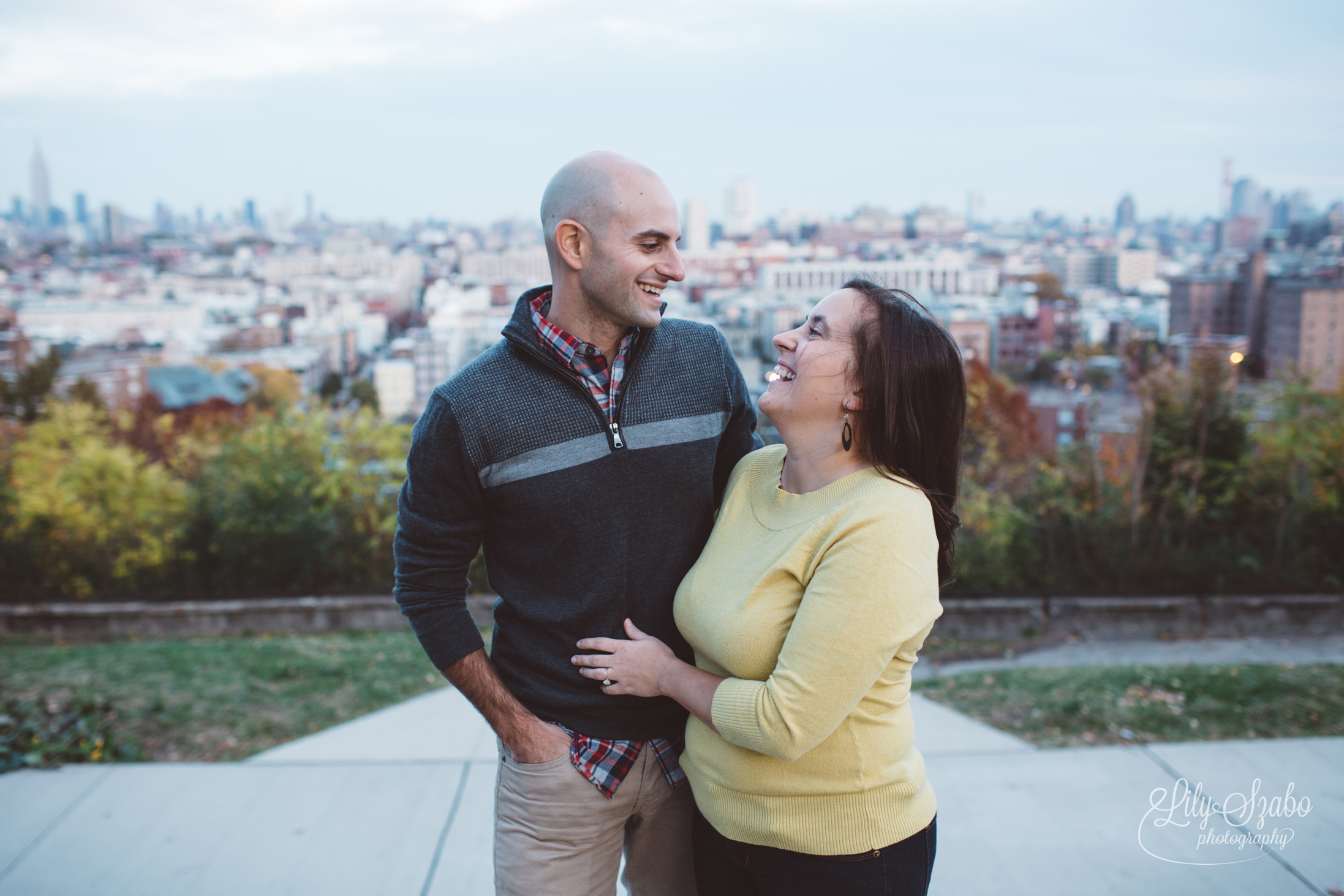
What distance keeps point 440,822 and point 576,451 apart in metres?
1.87

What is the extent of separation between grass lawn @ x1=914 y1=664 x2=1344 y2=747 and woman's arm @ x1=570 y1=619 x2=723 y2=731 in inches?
97.9

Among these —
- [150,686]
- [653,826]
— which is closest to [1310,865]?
[653,826]

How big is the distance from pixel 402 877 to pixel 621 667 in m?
1.52

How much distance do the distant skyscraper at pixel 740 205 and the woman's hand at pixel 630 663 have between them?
165791 millimetres

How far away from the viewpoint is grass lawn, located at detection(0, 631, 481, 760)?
12.1 feet

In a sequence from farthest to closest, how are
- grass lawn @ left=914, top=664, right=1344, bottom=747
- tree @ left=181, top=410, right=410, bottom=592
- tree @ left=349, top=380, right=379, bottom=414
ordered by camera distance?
1. tree @ left=349, top=380, right=379, bottom=414
2. tree @ left=181, top=410, right=410, bottom=592
3. grass lawn @ left=914, top=664, right=1344, bottom=747

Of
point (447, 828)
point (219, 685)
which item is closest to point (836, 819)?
point (447, 828)

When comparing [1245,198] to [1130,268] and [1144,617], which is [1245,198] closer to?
[1130,268]

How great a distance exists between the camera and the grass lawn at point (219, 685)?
12.1ft

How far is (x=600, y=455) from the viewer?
158 cm

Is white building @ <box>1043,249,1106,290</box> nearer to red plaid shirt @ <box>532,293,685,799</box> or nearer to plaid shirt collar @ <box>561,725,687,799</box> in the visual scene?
red plaid shirt @ <box>532,293,685,799</box>

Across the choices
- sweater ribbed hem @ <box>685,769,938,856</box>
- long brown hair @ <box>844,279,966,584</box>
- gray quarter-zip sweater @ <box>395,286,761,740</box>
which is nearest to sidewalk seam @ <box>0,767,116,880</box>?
gray quarter-zip sweater @ <box>395,286,761,740</box>

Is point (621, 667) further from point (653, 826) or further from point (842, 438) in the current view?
point (842, 438)

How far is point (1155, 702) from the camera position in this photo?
12.5 feet
